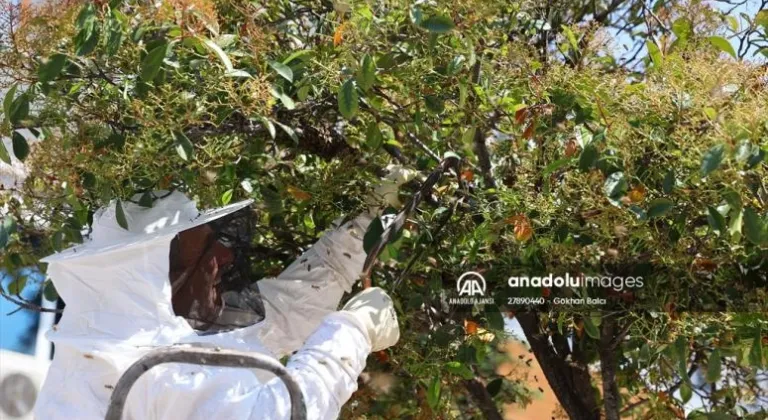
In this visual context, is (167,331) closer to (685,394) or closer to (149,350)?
(149,350)

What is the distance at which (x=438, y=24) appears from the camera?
142 cm

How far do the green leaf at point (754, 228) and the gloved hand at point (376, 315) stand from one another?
0.64m

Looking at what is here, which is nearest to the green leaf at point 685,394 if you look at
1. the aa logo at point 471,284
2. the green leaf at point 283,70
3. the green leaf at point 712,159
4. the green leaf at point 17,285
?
the aa logo at point 471,284

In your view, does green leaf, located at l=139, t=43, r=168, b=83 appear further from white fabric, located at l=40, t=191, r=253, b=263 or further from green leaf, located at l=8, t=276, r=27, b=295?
green leaf, located at l=8, t=276, r=27, b=295

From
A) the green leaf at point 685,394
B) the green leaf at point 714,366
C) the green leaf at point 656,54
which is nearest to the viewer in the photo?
the green leaf at point 656,54

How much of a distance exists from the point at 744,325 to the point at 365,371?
3.21ft

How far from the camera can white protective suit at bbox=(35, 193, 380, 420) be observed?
1.40 meters

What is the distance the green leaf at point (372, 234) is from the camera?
1729 mm

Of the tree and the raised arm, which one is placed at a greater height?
the tree

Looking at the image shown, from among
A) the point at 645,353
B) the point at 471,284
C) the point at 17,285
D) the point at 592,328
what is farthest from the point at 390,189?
the point at 17,285

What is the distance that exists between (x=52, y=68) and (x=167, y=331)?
451mm

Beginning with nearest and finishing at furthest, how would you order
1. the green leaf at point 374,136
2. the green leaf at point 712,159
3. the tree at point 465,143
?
the green leaf at point 712,159 → the tree at point 465,143 → the green leaf at point 374,136

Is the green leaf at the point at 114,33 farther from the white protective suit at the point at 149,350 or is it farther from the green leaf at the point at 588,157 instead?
the green leaf at the point at 588,157

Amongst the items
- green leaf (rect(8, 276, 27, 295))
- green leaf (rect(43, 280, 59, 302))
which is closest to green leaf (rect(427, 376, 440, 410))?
green leaf (rect(43, 280, 59, 302))
